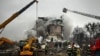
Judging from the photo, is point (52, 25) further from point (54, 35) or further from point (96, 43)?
point (96, 43)

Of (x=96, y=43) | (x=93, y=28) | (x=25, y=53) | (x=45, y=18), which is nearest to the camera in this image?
(x=96, y=43)

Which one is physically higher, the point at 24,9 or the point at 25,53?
the point at 24,9

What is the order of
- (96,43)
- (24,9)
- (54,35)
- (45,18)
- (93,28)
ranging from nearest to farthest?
(96,43), (24,9), (93,28), (54,35), (45,18)

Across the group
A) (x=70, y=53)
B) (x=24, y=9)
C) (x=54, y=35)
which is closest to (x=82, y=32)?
(x=54, y=35)

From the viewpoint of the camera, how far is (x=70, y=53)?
38844 mm

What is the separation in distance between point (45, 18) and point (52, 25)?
669 centimetres

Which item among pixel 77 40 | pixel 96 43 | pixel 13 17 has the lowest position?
pixel 77 40

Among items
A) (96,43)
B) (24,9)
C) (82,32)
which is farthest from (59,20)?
(96,43)

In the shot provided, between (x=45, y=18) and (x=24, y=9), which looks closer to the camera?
(x=24, y=9)

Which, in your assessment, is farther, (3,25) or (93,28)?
(93,28)

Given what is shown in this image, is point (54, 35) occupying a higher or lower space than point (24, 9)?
lower

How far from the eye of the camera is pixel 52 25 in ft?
394

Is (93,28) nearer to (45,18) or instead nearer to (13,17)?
(45,18)

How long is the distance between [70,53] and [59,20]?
80618mm
